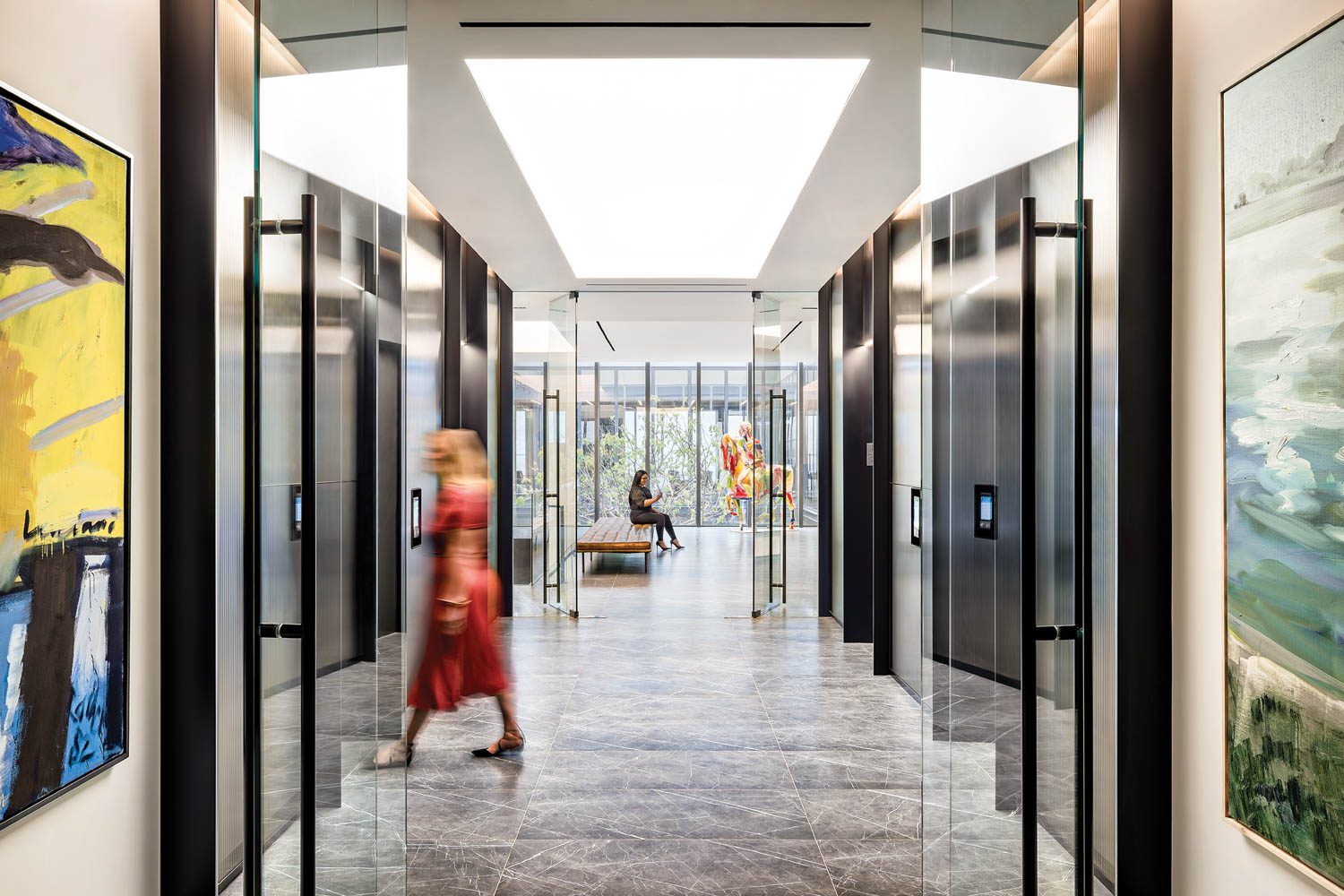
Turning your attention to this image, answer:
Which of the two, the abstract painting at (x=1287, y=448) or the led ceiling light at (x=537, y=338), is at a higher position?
the led ceiling light at (x=537, y=338)

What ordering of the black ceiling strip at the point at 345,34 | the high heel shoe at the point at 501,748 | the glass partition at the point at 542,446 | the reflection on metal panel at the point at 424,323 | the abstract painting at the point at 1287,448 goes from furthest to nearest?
the glass partition at the point at 542,446
the reflection on metal panel at the point at 424,323
the high heel shoe at the point at 501,748
the black ceiling strip at the point at 345,34
the abstract painting at the point at 1287,448


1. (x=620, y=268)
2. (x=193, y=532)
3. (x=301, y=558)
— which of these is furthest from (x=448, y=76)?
(x=620, y=268)

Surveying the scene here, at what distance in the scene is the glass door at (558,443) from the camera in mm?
6902

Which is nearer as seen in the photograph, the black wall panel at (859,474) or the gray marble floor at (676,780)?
the gray marble floor at (676,780)

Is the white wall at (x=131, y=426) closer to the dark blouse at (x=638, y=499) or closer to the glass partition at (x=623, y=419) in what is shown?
the dark blouse at (x=638, y=499)

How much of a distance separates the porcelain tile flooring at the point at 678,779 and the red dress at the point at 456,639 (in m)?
0.37

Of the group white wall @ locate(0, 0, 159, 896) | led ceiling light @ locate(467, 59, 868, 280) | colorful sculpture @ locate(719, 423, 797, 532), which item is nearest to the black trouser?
colorful sculpture @ locate(719, 423, 797, 532)

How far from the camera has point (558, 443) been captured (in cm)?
704

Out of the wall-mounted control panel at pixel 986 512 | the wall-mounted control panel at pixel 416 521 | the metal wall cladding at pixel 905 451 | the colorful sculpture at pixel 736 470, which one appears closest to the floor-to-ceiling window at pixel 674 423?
the colorful sculpture at pixel 736 470

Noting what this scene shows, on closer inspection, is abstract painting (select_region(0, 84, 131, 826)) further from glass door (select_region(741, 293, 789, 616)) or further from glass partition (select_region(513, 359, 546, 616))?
glass door (select_region(741, 293, 789, 616))

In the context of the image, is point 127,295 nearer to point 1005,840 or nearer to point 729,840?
point 1005,840

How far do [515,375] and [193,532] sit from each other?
5.05 m

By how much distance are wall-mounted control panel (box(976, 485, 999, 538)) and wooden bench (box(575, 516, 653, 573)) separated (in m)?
7.83

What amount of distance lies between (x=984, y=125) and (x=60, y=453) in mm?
2304
